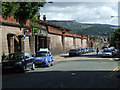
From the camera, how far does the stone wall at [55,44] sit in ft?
166

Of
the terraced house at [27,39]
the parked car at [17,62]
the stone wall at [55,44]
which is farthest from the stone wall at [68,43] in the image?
the parked car at [17,62]

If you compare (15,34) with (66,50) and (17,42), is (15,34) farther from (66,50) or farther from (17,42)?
(66,50)

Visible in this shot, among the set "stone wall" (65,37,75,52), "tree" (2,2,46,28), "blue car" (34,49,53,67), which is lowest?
"blue car" (34,49,53,67)

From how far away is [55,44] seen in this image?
53906 millimetres

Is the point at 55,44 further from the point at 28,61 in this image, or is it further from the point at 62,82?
the point at 62,82

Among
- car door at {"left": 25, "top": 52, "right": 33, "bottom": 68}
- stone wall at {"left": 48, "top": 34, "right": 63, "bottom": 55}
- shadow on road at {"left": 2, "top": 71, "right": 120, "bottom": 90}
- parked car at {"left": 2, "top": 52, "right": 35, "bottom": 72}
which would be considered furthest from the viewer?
stone wall at {"left": 48, "top": 34, "right": 63, "bottom": 55}

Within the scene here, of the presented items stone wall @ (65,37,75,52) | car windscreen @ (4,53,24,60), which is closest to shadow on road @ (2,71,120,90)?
car windscreen @ (4,53,24,60)

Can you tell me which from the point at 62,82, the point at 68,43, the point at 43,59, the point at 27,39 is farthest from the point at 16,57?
the point at 68,43

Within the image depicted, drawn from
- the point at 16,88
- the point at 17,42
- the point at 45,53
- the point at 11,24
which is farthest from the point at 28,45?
the point at 16,88

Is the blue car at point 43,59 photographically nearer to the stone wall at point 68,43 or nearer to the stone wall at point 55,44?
the stone wall at point 55,44

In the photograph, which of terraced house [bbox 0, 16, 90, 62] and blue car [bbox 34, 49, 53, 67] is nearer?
blue car [bbox 34, 49, 53, 67]

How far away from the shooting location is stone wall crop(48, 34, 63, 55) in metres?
50.6

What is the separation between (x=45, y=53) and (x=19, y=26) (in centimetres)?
1058

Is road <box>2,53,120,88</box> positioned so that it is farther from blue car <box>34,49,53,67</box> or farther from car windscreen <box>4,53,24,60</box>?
blue car <box>34,49,53,67</box>
